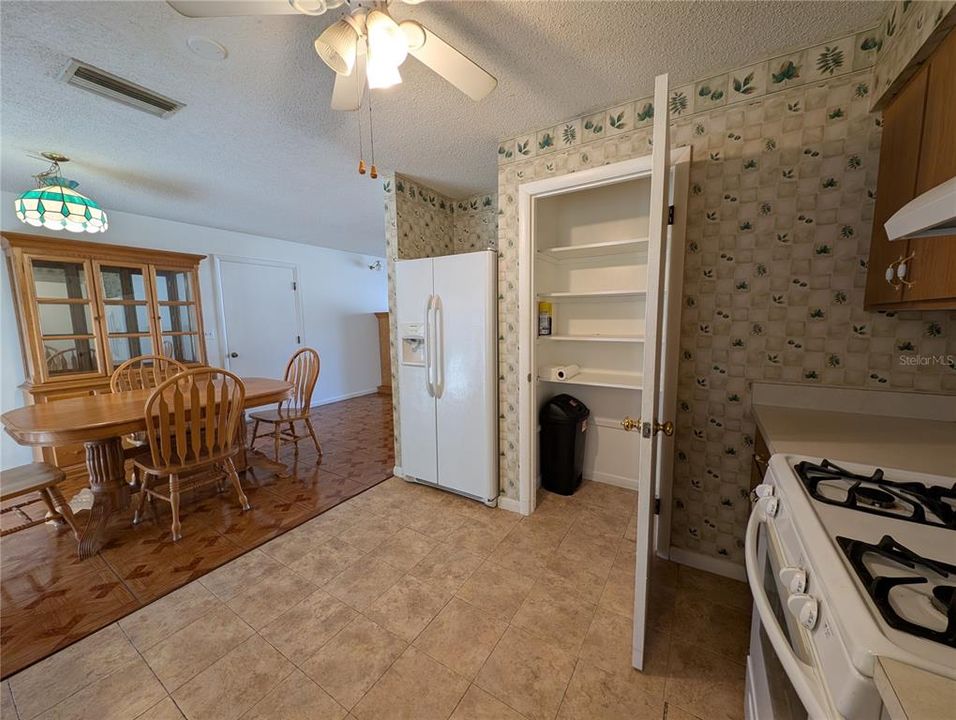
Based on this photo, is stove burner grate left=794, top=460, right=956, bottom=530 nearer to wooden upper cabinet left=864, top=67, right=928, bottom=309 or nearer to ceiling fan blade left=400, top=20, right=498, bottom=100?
wooden upper cabinet left=864, top=67, right=928, bottom=309

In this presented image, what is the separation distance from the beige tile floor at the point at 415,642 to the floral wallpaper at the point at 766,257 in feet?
1.87

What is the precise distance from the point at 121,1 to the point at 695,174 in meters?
2.30

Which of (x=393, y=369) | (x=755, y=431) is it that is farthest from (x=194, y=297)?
(x=755, y=431)

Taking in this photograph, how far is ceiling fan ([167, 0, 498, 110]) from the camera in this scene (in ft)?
3.32

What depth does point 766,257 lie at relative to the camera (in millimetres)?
1567

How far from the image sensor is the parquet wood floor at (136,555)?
1.53m

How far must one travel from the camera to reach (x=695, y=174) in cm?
166

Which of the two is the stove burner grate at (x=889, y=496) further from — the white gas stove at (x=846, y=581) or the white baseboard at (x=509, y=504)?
the white baseboard at (x=509, y=504)

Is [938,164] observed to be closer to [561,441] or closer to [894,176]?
[894,176]

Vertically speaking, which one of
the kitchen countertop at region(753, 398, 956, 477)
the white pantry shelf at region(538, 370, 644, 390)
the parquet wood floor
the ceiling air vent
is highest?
the ceiling air vent

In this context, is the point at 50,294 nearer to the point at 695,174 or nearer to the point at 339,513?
the point at 339,513

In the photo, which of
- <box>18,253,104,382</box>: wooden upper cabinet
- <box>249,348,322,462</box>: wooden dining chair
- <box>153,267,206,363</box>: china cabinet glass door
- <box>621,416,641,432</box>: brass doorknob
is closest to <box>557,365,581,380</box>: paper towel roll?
<box>621,416,641,432</box>: brass doorknob

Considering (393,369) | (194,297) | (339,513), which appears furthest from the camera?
(194,297)

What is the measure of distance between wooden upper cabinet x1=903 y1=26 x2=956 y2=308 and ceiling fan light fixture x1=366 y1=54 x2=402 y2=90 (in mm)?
1582
